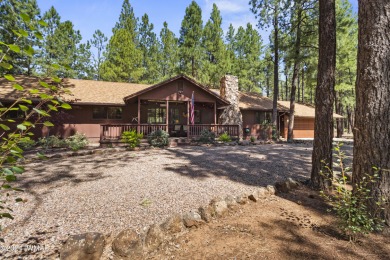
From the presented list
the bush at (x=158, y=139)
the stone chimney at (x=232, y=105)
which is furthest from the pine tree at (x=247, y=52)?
the bush at (x=158, y=139)

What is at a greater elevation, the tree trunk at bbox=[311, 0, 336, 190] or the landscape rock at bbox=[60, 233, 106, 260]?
the tree trunk at bbox=[311, 0, 336, 190]

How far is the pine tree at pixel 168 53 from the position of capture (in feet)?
95.8

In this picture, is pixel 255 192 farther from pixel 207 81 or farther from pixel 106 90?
pixel 207 81

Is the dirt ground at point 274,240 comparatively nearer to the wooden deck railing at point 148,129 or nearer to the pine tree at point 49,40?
the wooden deck railing at point 148,129

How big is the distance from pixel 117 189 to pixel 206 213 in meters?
2.47

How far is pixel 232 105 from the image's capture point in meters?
19.7

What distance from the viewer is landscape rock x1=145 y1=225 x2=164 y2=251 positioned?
3449 millimetres

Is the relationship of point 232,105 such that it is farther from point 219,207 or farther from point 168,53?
point 219,207

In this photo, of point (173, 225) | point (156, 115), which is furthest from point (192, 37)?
point (173, 225)

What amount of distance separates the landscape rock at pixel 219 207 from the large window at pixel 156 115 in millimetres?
14162

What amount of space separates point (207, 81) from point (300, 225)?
2537 centimetres

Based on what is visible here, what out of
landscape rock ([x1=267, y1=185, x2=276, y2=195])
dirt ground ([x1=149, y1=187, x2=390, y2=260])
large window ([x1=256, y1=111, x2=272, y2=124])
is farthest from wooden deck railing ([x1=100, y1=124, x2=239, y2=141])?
dirt ground ([x1=149, y1=187, x2=390, y2=260])

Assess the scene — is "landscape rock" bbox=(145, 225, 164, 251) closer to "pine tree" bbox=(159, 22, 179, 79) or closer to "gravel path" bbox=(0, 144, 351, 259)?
"gravel path" bbox=(0, 144, 351, 259)

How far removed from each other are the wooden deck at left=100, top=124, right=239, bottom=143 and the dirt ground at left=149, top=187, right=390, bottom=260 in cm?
1049
